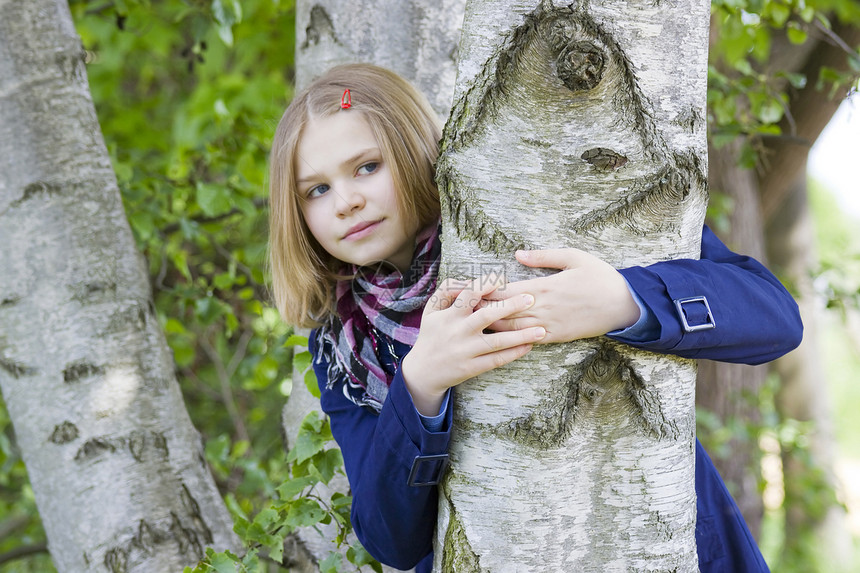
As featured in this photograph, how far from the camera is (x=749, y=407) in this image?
348 centimetres

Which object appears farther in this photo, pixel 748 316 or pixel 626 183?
pixel 748 316

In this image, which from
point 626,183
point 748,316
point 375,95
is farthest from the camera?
point 375,95

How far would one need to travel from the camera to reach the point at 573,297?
0.95 metres

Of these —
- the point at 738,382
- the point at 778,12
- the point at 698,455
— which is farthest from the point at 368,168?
the point at 738,382

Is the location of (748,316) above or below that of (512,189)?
below

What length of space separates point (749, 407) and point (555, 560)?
2.86 metres

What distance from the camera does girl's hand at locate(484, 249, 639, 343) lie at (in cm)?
95

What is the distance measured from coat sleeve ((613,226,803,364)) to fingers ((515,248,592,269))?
0.08 meters

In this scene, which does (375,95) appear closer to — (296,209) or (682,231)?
(296,209)

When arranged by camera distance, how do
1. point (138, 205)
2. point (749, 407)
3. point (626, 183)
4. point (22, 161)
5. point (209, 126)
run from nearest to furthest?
1. point (626, 183)
2. point (22, 161)
3. point (138, 205)
4. point (209, 126)
5. point (749, 407)

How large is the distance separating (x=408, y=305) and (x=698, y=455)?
A: 708mm

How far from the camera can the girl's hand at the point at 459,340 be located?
96 centimetres

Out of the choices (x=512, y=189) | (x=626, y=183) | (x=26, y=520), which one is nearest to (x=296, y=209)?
(x=512, y=189)

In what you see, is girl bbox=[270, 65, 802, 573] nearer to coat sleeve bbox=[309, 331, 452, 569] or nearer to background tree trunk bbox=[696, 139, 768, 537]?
coat sleeve bbox=[309, 331, 452, 569]
